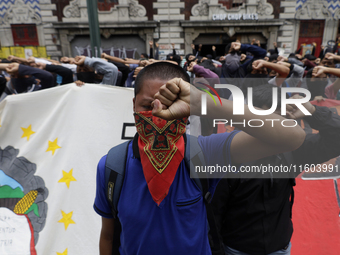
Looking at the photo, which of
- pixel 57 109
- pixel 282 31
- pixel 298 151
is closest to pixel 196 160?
pixel 298 151

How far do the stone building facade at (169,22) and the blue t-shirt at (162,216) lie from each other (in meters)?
14.5

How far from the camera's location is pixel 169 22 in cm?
1445

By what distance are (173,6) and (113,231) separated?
15290 millimetres

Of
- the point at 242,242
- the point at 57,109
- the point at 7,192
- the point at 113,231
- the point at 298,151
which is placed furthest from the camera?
the point at 57,109

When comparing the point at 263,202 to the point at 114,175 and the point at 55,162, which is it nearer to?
the point at 114,175

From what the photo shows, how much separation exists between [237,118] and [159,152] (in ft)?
1.13

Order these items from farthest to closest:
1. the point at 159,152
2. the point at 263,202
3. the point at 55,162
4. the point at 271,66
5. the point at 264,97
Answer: the point at 271,66 < the point at 55,162 < the point at 264,97 < the point at 263,202 < the point at 159,152

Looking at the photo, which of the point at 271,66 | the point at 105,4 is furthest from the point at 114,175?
the point at 105,4

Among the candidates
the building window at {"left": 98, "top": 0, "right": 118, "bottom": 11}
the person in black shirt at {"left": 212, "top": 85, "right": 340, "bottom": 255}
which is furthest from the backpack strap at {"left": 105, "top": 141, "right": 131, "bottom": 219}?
the building window at {"left": 98, "top": 0, "right": 118, "bottom": 11}

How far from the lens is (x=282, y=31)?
14578mm

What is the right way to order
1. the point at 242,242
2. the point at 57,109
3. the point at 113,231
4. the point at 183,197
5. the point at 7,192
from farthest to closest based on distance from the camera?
the point at 57,109 → the point at 7,192 → the point at 242,242 → the point at 113,231 → the point at 183,197

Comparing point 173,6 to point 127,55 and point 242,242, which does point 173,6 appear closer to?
point 127,55

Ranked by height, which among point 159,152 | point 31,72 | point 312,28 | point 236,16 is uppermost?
point 236,16

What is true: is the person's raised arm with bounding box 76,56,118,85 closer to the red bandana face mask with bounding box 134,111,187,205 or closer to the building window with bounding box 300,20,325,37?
the red bandana face mask with bounding box 134,111,187,205
